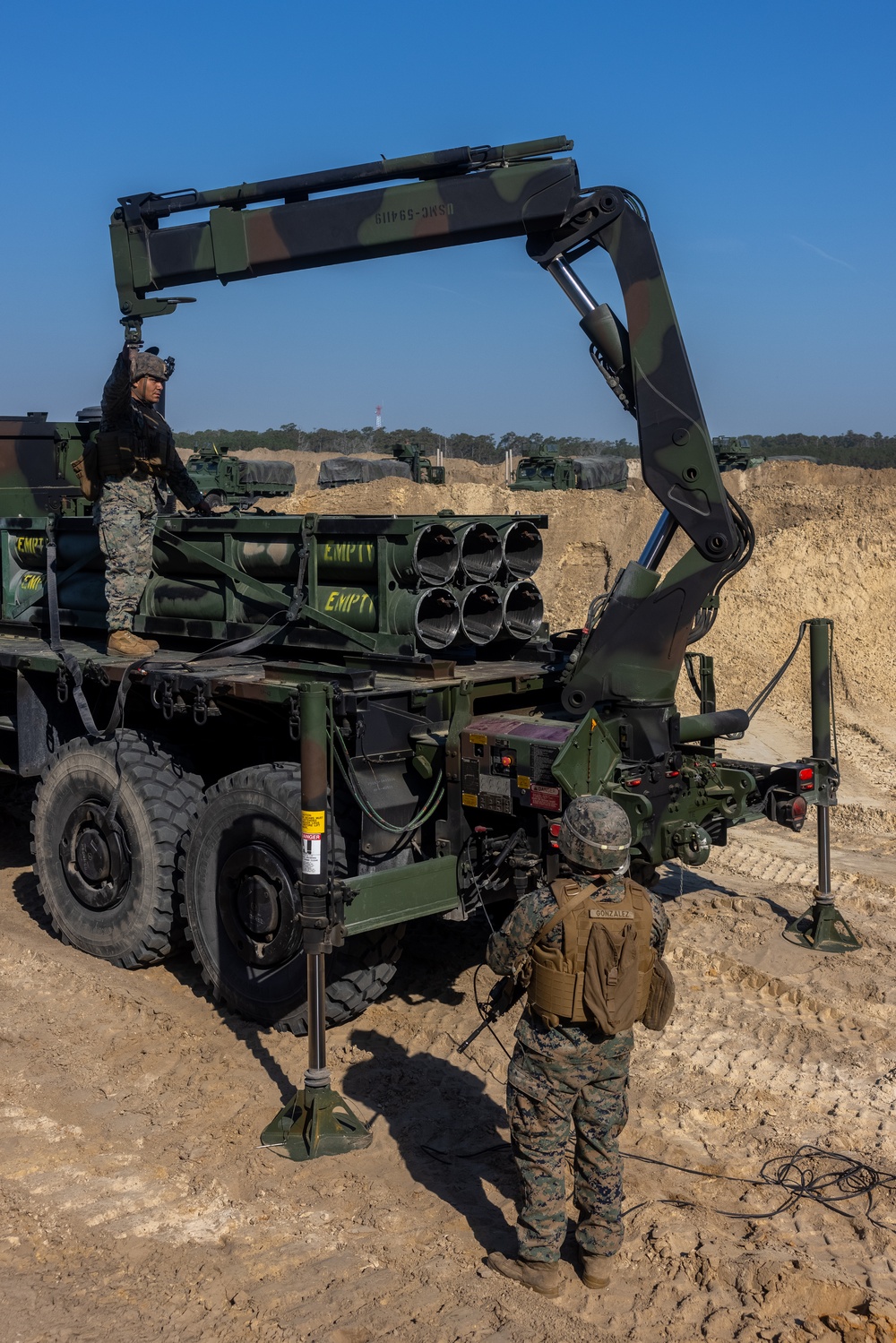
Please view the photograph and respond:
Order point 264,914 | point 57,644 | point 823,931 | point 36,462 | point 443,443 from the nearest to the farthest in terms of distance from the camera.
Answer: point 264,914 < point 823,931 < point 57,644 < point 36,462 < point 443,443

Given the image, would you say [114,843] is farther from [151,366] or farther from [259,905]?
[151,366]

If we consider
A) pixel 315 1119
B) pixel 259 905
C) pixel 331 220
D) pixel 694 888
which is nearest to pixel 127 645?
pixel 259 905

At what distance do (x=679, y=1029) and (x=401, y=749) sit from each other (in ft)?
6.05

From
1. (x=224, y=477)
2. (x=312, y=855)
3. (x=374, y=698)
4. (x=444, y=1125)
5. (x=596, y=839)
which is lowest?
(x=444, y=1125)

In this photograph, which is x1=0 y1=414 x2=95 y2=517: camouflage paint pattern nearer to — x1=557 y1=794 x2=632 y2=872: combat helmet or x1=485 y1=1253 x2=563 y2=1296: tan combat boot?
x1=557 y1=794 x2=632 y2=872: combat helmet

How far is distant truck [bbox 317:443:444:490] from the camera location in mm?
34900

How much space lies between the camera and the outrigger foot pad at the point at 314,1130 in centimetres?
485

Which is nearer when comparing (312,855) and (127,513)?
(312,855)

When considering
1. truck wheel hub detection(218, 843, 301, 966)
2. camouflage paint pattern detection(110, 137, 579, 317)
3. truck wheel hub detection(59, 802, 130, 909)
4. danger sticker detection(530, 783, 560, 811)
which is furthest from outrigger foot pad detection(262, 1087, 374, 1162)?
camouflage paint pattern detection(110, 137, 579, 317)

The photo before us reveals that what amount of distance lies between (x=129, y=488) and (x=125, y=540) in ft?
0.98

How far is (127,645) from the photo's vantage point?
7270 millimetres

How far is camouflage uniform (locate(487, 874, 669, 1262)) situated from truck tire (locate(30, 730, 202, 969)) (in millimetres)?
2933

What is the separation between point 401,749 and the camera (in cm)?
596

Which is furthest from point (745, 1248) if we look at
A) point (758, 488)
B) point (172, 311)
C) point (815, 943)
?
point (758, 488)
